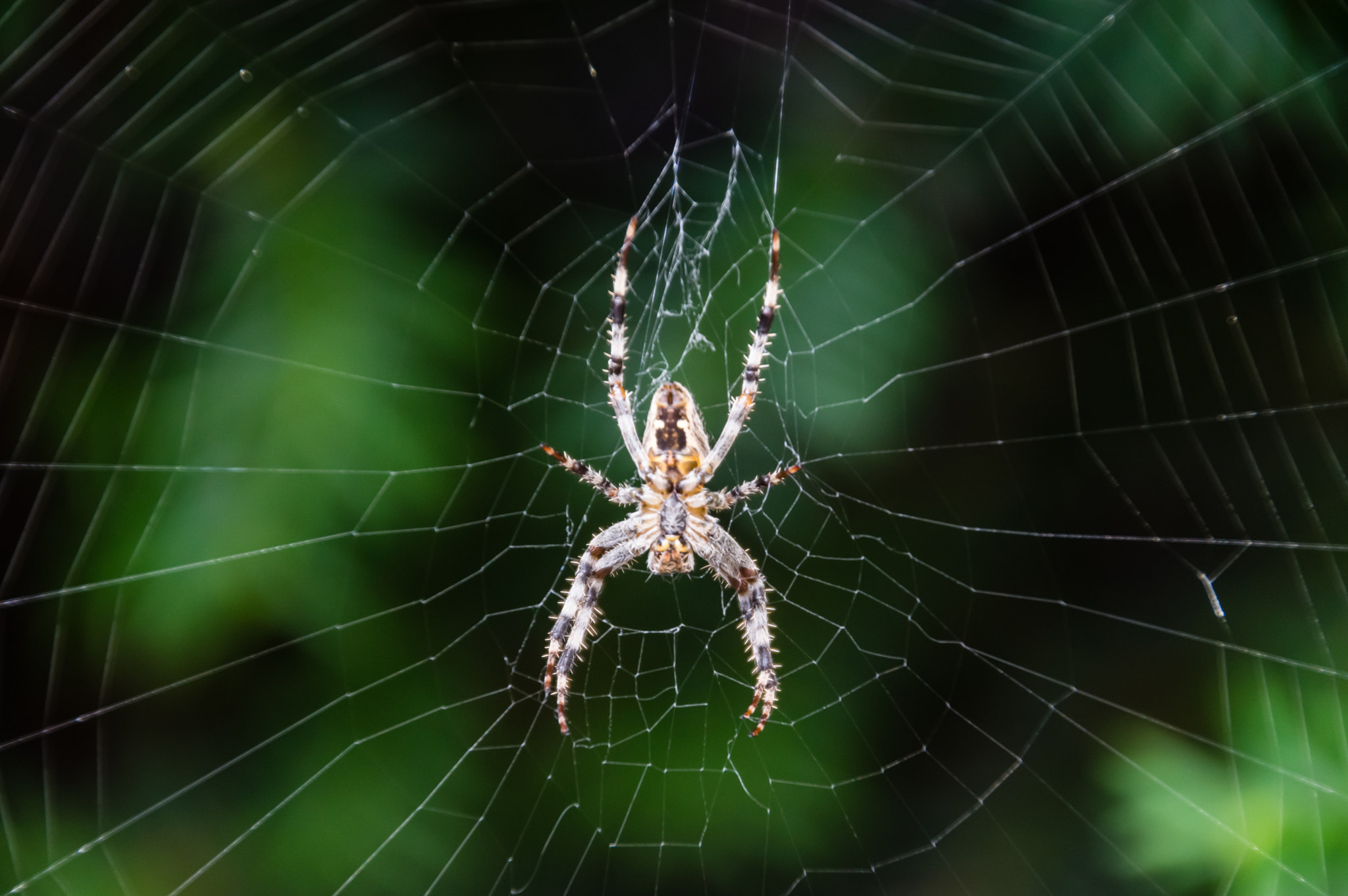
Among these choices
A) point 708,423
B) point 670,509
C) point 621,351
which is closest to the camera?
point 621,351

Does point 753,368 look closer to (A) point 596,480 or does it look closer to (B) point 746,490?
(B) point 746,490

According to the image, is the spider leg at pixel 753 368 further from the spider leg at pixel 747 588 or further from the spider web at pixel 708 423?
the spider leg at pixel 747 588

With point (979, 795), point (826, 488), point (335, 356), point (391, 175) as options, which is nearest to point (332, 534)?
point (335, 356)

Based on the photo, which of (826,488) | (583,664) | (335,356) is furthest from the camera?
(583,664)

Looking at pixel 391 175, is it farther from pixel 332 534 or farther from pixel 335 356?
pixel 332 534

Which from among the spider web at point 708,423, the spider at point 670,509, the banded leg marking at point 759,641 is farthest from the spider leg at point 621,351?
the banded leg marking at point 759,641

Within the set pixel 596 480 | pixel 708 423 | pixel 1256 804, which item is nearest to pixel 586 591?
pixel 596 480

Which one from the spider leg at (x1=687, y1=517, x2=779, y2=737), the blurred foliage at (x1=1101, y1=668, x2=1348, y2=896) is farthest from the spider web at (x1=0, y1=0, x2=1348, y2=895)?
the spider leg at (x1=687, y1=517, x2=779, y2=737)
